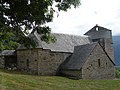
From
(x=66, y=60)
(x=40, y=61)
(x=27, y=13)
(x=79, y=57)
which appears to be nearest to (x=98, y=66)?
(x=79, y=57)

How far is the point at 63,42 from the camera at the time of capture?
4334cm

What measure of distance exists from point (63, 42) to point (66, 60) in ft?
10.8

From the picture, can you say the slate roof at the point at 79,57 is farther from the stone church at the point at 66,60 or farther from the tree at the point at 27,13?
the tree at the point at 27,13

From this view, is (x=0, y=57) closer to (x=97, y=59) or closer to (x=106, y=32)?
(x=97, y=59)

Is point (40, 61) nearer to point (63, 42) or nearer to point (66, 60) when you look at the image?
point (66, 60)

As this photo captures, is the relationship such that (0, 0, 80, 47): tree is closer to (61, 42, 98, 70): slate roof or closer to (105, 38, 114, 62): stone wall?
(61, 42, 98, 70): slate roof

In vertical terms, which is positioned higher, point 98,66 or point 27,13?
point 27,13

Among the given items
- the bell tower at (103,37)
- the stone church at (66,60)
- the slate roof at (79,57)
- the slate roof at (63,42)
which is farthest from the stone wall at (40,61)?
the bell tower at (103,37)

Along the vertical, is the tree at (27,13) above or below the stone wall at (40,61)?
above

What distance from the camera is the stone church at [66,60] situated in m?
38.0

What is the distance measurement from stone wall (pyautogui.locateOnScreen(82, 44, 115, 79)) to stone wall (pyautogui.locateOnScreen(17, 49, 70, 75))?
16.2 ft

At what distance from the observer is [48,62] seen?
131 ft

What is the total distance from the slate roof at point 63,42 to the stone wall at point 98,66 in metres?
4.99

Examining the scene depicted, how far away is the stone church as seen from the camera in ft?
125
